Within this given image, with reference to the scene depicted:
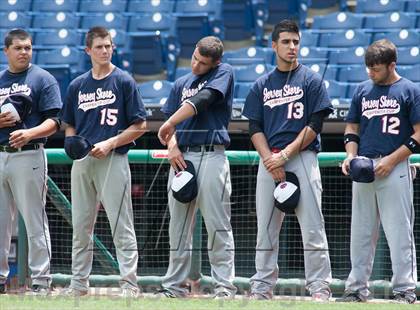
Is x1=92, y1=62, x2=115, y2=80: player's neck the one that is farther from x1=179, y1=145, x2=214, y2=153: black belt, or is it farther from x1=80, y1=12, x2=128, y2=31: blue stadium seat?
x1=80, y1=12, x2=128, y2=31: blue stadium seat

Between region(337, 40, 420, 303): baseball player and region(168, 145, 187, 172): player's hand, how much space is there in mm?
1103

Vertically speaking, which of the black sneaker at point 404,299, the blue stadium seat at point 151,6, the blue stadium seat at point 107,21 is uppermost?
the blue stadium seat at point 151,6

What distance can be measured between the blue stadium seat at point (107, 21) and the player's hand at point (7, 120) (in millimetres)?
5260

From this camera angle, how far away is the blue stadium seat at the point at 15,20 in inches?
486

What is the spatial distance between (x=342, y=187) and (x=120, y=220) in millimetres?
2268

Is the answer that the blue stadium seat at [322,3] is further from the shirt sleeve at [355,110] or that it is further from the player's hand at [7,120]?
the player's hand at [7,120]

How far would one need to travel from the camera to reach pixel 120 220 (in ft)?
22.1

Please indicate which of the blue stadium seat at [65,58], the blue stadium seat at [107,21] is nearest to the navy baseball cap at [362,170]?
the blue stadium seat at [65,58]

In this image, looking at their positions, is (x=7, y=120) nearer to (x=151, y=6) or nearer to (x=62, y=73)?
(x=62, y=73)

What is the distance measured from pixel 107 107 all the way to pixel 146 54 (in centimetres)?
507

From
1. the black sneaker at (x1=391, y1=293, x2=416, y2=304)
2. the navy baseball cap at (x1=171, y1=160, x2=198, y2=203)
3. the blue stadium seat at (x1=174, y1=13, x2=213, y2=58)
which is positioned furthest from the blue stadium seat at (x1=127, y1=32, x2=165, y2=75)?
the black sneaker at (x1=391, y1=293, x2=416, y2=304)

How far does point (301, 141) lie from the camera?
252 inches

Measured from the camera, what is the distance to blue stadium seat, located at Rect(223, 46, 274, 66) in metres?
10.9

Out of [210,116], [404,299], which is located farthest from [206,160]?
[404,299]
